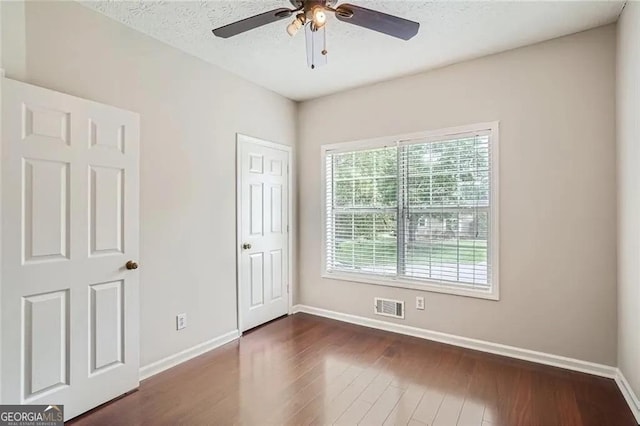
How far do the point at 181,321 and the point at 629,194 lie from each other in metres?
3.45

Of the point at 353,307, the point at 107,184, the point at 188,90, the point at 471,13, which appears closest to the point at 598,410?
the point at 353,307

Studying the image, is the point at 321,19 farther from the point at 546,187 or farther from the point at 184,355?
the point at 184,355

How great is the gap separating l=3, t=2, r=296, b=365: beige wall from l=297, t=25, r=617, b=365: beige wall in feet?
6.30

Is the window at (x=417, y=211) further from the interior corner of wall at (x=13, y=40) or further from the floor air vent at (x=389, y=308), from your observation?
the interior corner of wall at (x=13, y=40)

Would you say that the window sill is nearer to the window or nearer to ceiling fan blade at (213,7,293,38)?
the window

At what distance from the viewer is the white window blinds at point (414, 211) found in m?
3.05

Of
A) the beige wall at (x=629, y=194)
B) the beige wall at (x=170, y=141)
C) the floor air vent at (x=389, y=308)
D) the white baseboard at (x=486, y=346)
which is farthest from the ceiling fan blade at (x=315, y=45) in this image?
the white baseboard at (x=486, y=346)

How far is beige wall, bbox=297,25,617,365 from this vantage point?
252 cm

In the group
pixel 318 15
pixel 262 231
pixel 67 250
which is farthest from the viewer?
pixel 262 231

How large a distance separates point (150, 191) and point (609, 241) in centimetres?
354

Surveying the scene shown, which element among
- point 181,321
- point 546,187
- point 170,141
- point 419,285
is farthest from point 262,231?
point 546,187

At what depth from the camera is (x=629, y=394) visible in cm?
217

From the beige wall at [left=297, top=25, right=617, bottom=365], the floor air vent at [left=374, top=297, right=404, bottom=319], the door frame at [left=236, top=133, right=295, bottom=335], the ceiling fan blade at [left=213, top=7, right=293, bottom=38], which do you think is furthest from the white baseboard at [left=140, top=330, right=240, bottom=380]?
the ceiling fan blade at [left=213, top=7, right=293, bottom=38]

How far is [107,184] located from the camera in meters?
2.24
